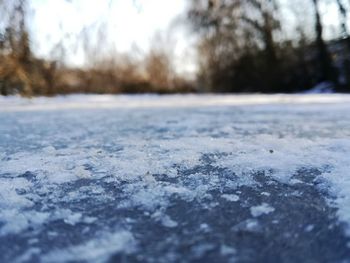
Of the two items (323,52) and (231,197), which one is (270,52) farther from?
(231,197)

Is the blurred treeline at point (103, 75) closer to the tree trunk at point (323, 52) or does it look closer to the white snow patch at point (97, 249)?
the white snow patch at point (97, 249)

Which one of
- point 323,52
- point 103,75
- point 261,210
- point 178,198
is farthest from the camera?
point 103,75

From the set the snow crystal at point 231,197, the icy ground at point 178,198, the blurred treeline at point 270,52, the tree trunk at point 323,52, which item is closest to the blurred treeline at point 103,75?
the blurred treeline at point 270,52

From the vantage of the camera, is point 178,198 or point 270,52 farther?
point 270,52

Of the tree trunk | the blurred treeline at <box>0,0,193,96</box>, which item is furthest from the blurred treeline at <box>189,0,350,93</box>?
the blurred treeline at <box>0,0,193,96</box>

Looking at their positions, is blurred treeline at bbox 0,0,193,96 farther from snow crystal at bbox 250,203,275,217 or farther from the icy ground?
snow crystal at bbox 250,203,275,217

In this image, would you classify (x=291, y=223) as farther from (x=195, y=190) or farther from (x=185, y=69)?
(x=185, y=69)

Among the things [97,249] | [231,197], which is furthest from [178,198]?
[97,249]
